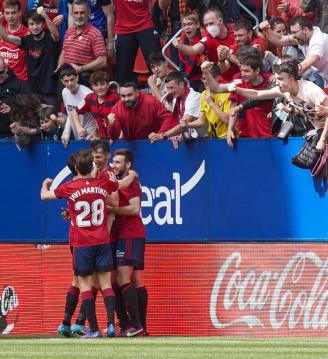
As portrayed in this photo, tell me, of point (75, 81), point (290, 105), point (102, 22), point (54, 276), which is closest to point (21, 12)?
point (102, 22)

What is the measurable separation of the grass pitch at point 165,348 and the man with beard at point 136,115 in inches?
132

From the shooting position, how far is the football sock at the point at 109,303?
50.7 feet

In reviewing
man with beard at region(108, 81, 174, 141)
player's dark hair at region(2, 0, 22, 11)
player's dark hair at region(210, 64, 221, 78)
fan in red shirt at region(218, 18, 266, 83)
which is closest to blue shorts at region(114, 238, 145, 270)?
man with beard at region(108, 81, 174, 141)

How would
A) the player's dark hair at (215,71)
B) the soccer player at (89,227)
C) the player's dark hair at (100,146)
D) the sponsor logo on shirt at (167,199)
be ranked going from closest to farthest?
the soccer player at (89,227)
the player's dark hair at (100,146)
the player's dark hair at (215,71)
the sponsor logo on shirt at (167,199)

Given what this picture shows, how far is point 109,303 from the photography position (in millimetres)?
15508

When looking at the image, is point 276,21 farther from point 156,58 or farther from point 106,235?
point 106,235

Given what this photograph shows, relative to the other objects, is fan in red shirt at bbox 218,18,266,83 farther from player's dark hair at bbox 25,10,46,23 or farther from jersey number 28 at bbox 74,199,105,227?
player's dark hair at bbox 25,10,46,23

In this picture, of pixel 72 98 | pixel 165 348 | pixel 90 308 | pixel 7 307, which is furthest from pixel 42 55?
pixel 165 348

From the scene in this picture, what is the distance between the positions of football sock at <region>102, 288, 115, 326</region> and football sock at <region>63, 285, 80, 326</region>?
61 cm

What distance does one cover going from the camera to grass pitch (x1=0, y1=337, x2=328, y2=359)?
1218 centimetres

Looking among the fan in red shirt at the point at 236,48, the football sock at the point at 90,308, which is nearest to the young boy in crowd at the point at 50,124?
the fan in red shirt at the point at 236,48

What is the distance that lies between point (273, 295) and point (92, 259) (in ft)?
7.90

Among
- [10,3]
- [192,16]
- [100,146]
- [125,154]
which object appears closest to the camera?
[125,154]

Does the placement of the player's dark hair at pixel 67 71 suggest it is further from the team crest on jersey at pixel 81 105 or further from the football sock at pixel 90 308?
the football sock at pixel 90 308
